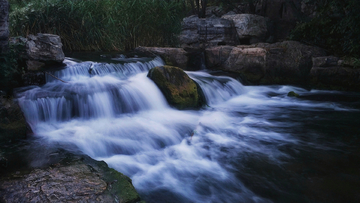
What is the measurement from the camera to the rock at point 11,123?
343 centimetres

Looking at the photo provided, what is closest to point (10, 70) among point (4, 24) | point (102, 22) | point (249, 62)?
point (4, 24)

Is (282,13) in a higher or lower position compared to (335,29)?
higher

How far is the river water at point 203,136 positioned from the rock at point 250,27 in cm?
465

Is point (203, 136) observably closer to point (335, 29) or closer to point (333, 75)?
point (333, 75)

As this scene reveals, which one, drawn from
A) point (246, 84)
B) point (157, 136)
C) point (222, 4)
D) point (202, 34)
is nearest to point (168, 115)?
point (157, 136)

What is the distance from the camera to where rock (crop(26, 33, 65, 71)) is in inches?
207

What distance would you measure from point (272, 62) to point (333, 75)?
1679 mm

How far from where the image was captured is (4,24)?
3717mm

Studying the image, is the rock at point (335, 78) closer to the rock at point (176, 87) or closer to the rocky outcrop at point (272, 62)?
the rocky outcrop at point (272, 62)

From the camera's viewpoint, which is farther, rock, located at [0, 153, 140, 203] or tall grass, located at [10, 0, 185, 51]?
tall grass, located at [10, 0, 185, 51]

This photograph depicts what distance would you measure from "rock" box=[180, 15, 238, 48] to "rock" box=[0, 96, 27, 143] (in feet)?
24.6

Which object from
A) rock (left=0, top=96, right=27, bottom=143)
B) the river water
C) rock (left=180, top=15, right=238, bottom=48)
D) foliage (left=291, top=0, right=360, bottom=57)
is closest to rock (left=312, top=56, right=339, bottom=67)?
foliage (left=291, top=0, right=360, bottom=57)

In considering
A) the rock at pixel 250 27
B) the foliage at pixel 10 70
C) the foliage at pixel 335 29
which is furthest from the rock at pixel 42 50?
the rock at pixel 250 27

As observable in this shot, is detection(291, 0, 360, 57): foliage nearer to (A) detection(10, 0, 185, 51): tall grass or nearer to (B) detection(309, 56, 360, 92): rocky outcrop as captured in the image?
(B) detection(309, 56, 360, 92): rocky outcrop
